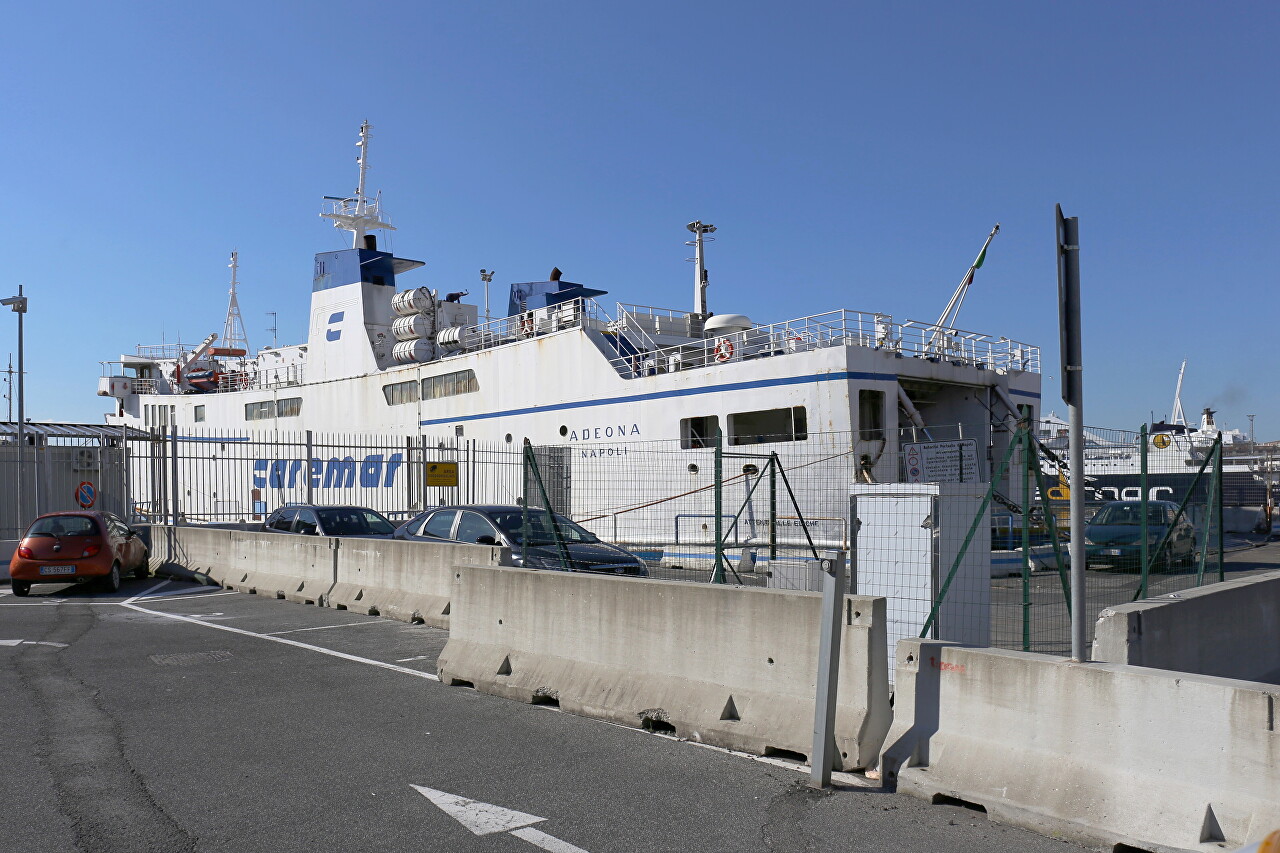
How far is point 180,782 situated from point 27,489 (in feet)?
65.6

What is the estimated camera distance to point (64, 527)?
15977 millimetres

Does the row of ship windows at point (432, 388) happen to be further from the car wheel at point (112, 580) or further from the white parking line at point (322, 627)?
the white parking line at point (322, 627)

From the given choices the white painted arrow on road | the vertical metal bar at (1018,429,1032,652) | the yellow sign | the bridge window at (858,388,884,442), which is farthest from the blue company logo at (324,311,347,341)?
the white painted arrow on road

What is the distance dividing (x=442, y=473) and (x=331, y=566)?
30.7ft

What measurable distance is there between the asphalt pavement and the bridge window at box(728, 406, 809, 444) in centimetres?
1223

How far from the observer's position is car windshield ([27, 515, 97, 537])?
51.8 ft

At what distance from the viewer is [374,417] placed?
31.2 meters

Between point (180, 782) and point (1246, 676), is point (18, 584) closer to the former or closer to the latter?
point (180, 782)

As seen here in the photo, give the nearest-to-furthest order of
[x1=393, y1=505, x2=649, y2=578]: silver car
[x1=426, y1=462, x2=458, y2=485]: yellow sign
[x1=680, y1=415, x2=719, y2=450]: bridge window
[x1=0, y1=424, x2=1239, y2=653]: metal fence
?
[x1=0, y1=424, x2=1239, y2=653]: metal fence, [x1=393, y1=505, x2=649, y2=578]: silver car, [x1=680, y1=415, x2=719, y2=450]: bridge window, [x1=426, y1=462, x2=458, y2=485]: yellow sign

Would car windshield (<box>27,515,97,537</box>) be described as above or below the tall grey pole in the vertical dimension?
below

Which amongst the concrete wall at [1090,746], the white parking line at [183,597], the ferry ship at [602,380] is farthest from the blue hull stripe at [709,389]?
the concrete wall at [1090,746]

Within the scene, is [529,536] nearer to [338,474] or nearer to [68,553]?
[68,553]

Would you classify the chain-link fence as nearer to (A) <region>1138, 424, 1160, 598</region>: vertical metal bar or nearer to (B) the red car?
(B) the red car

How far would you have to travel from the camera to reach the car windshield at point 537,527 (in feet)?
38.8
